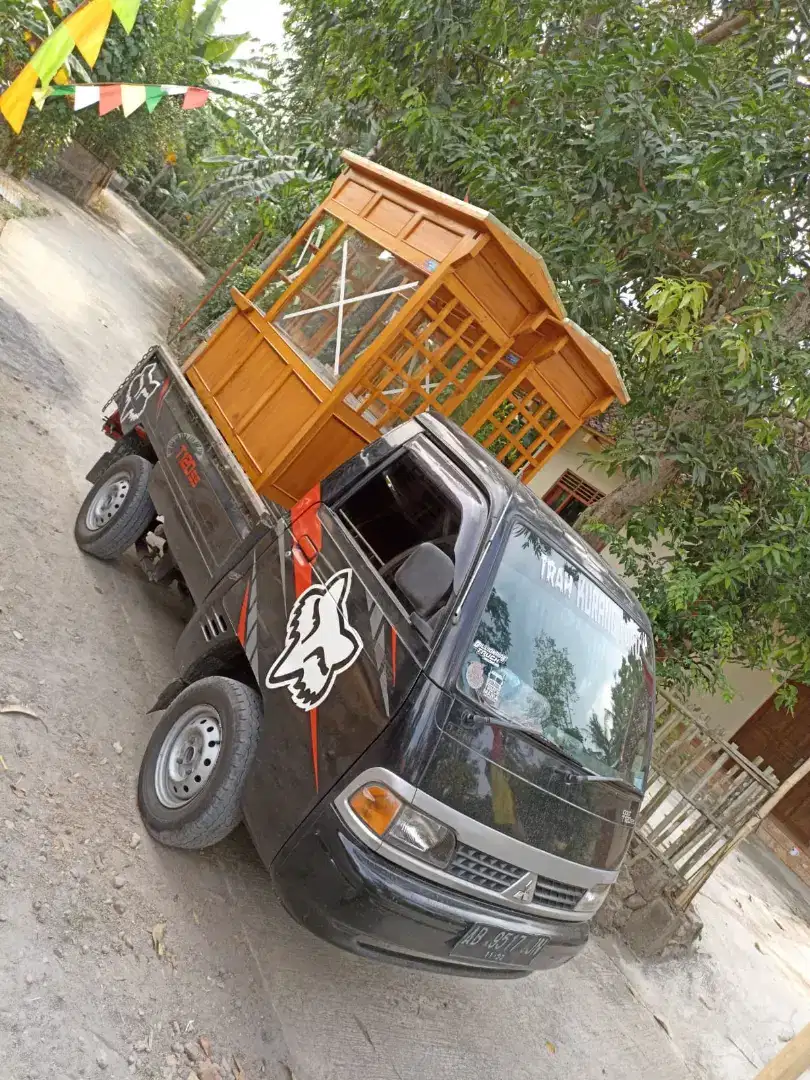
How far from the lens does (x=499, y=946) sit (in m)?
2.91

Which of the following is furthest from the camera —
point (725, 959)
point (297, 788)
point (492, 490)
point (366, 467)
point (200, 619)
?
point (725, 959)

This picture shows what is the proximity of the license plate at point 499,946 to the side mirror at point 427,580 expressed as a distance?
3.66ft

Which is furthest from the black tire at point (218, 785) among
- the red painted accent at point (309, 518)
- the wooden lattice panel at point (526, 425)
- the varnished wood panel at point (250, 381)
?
the wooden lattice panel at point (526, 425)

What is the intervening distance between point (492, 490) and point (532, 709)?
916 mm

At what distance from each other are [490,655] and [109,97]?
5392mm

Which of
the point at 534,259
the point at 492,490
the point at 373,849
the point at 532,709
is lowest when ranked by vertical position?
the point at 373,849

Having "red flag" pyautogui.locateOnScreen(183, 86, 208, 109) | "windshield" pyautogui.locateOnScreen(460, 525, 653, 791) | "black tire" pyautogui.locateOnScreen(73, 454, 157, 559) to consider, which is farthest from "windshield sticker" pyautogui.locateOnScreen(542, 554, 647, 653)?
"red flag" pyautogui.locateOnScreen(183, 86, 208, 109)

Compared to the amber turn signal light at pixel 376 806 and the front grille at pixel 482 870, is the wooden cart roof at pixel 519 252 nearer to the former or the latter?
the amber turn signal light at pixel 376 806

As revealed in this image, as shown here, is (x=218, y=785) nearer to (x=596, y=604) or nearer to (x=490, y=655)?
(x=490, y=655)

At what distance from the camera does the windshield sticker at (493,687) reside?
286 centimetres

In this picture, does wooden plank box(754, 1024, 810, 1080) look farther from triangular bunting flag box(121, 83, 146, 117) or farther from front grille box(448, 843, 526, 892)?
triangular bunting flag box(121, 83, 146, 117)

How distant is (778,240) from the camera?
6.12 metres

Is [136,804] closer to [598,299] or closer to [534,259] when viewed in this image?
[534,259]

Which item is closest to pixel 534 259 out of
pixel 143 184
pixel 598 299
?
pixel 598 299
